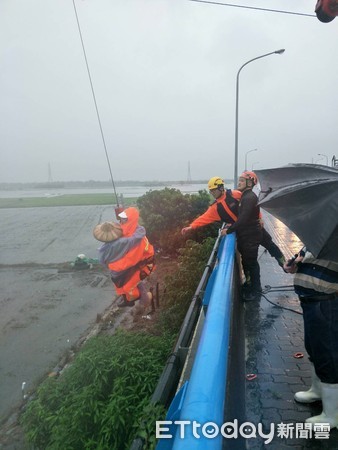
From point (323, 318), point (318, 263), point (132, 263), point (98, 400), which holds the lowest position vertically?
point (98, 400)

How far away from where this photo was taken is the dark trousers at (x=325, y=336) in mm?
2332

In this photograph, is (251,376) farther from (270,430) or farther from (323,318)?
(323,318)

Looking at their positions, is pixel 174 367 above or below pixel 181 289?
above

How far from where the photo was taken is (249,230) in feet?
15.8

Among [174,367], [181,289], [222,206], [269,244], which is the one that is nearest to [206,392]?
[174,367]

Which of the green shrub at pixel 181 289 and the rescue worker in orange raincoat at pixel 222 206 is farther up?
the rescue worker in orange raincoat at pixel 222 206

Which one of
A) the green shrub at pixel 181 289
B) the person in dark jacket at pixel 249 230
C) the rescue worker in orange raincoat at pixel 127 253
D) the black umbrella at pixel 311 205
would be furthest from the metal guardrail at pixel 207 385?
the green shrub at pixel 181 289

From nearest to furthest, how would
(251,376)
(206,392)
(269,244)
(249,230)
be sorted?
1. (206,392)
2. (251,376)
3. (249,230)
4. (269,244)

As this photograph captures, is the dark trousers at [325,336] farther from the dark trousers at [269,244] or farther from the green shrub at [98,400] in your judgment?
the dark trousers at [269,244]

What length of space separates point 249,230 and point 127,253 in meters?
1.81

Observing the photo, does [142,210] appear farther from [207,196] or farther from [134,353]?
[134,353]

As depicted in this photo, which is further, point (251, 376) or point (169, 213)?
point (169, 213)

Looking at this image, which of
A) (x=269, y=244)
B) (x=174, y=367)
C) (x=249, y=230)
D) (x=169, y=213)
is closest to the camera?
(x=174, y=367)

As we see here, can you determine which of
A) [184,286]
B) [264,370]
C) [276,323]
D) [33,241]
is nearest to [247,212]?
[276,323]
